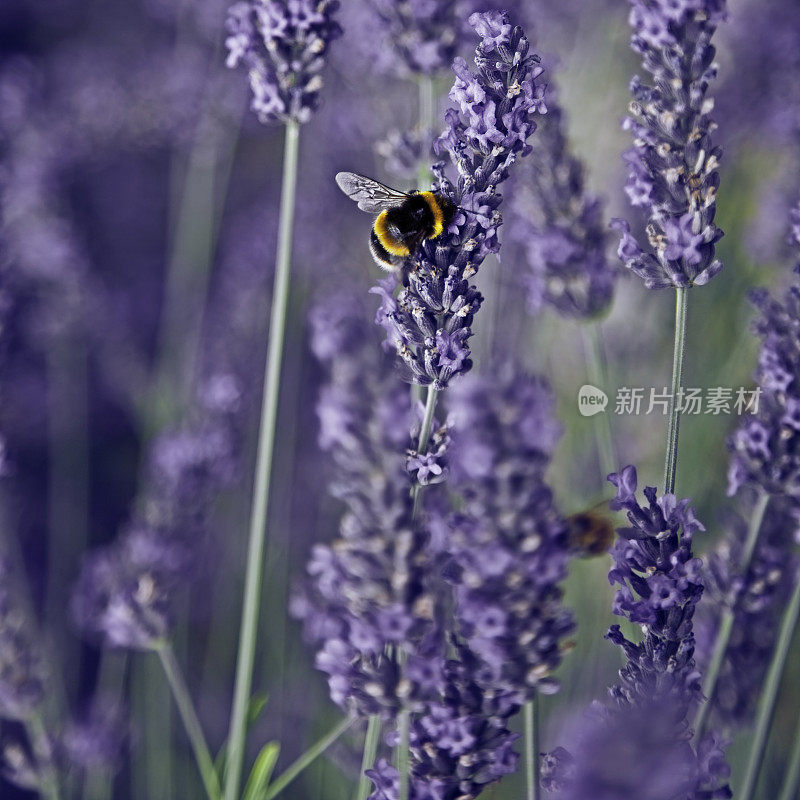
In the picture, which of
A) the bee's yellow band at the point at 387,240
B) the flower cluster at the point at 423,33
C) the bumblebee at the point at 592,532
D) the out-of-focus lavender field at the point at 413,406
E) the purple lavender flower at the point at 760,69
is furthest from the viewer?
the purple lavender flower at the point at 760,69

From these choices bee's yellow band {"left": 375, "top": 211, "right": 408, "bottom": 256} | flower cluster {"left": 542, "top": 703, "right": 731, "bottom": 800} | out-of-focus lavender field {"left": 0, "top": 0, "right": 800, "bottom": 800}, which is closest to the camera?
flower cluster {"left": 542, "top": 703, "right": 731, "bottom": 800}

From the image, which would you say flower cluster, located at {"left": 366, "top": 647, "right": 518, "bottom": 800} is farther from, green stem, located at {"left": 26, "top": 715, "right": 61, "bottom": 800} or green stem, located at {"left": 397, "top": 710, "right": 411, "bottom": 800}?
green stem, located at {"left": 26, "top": 715, "right": 61, "bottom": 800}

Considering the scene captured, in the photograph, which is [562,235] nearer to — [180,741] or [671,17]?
[671,17]

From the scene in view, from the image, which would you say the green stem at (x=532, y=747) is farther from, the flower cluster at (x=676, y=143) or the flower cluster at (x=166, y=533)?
the flower cluster at (x=166, y=533)

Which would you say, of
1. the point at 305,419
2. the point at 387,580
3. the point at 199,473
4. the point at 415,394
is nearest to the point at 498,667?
the point at 387,580

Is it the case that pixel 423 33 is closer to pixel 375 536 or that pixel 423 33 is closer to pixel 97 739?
pixel 375 536

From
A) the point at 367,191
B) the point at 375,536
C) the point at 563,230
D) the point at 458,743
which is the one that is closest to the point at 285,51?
the point at 367,191

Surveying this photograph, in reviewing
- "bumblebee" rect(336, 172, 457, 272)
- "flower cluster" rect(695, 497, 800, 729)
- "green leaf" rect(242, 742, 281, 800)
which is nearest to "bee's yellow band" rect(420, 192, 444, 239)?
"bumblebee" rect(336, 172, 457, 272)

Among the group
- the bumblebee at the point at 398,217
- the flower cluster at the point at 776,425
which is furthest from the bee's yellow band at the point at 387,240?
the flower cluster at the point at 776,425
